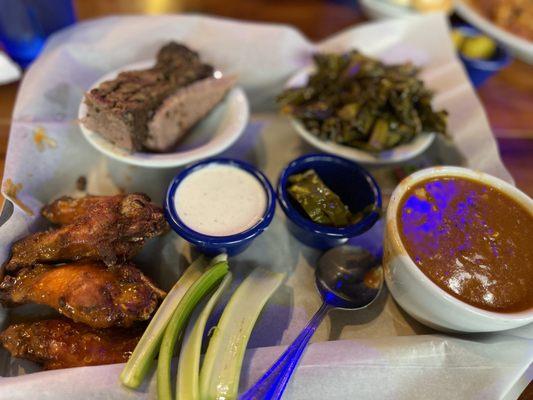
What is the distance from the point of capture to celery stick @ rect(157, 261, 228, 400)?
1.66 meters

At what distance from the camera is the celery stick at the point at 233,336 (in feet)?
5.57

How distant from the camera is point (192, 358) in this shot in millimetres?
1740

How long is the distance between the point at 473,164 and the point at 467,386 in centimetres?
146

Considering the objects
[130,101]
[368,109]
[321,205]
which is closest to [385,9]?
[368,109]

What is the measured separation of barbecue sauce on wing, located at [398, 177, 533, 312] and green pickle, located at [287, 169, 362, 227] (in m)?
0.34

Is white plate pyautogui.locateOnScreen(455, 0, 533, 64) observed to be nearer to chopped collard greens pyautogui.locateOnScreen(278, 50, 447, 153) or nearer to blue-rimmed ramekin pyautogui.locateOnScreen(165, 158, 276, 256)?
chopped collard greens pyautogui.locateOnScreen(278, 50, 447, 153)

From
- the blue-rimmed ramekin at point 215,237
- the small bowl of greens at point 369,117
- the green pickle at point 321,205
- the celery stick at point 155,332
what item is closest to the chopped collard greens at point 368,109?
the small bowl of greens at point 369,117

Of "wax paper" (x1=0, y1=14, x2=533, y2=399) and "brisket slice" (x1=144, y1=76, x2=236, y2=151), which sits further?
"brisket slice" (x1=144, y1=76, x2=236, y2=151)

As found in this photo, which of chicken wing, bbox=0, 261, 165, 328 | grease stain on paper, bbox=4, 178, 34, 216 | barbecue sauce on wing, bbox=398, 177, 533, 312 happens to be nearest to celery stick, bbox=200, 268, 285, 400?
chicken wing, bbox=0, 261, 165, 328

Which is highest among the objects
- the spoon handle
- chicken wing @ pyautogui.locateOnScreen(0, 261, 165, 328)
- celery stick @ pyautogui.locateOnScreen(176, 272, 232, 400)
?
chicken wing @ pyautogui.locateOnScreen(0, 261, 165, 328)

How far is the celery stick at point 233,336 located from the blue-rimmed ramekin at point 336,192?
0.30 metres

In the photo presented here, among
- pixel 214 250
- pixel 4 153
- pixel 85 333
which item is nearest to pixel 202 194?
pixel 214 250

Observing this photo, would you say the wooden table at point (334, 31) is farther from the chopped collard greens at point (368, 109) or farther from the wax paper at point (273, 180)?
the chopped collard greens at point (368, 109)

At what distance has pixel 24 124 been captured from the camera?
2531 millimetres
